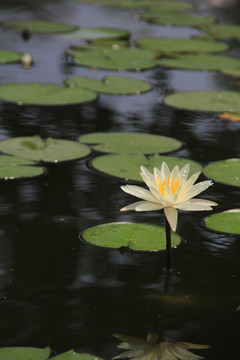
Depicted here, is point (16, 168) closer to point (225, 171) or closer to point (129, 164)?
point (129, 164)

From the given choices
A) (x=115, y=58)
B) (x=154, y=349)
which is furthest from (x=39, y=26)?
(x=154, y=349)

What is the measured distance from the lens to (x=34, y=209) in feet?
6.86

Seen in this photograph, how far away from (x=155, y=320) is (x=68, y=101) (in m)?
1.77

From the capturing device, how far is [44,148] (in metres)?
2.55

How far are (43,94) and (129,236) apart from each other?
58.1 inches

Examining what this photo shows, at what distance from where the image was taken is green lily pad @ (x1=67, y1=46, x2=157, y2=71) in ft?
12.5

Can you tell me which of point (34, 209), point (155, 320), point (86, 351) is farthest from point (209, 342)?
point (34, 209)

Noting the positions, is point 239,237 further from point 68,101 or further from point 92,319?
point 68,101

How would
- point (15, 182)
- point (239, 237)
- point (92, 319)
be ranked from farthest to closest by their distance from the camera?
point (15, 182), point (239, 237), point (92, 319)

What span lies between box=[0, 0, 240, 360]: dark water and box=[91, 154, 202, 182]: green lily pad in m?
0.05

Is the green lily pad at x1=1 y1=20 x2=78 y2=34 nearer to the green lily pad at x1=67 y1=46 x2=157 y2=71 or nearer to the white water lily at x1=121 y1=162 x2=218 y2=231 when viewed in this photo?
the green lily pad at x1=67 y1=46 x2=157 y2=71

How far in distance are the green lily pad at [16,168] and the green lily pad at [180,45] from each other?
2000 mm

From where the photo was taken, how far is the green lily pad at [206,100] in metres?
3.17

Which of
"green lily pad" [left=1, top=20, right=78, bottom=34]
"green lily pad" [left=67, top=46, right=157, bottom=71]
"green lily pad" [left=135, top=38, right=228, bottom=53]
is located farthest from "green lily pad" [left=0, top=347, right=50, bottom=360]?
"green lily pad" [left=1, top=20, right=78, bottom=34]
